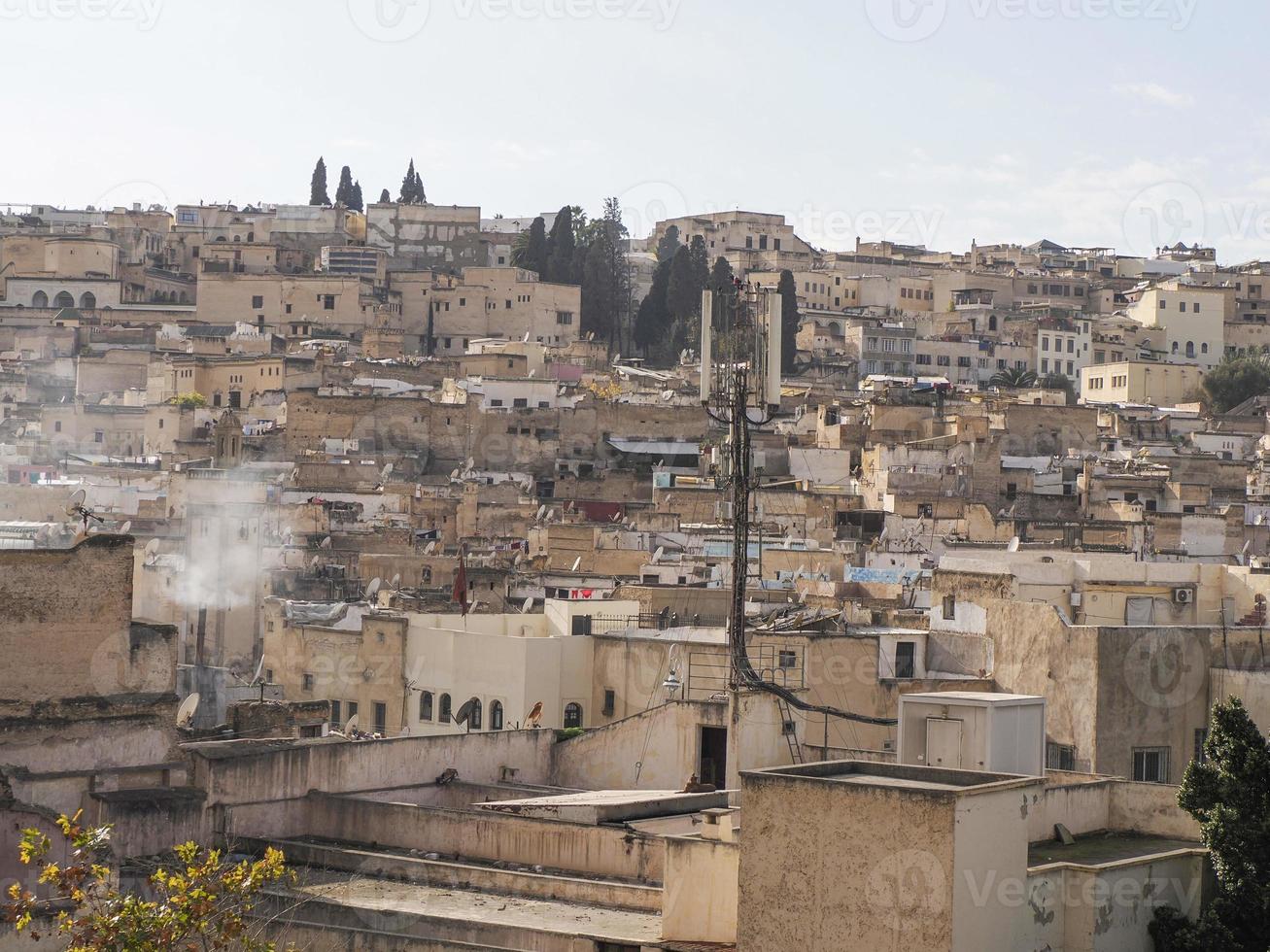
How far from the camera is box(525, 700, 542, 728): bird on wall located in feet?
64.0

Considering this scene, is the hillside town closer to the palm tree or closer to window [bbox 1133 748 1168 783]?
window [bbox 1133 748 1168 783]

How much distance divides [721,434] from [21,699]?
30.7 m

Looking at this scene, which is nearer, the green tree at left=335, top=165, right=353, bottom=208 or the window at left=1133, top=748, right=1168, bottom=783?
the window at left=1133, top=748, right=1168, bottom=783

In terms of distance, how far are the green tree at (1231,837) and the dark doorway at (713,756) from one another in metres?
5.18

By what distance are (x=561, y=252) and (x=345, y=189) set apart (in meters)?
A: 14.6

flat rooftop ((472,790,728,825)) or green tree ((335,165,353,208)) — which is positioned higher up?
green tree ((335,165,353,208))

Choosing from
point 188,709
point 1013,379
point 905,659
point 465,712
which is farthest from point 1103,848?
point 1013,379

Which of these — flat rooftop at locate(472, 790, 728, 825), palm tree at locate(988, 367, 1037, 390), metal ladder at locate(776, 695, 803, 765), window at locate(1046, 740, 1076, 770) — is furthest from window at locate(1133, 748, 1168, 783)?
palm tree at locate(988, 367, 1037, 390)

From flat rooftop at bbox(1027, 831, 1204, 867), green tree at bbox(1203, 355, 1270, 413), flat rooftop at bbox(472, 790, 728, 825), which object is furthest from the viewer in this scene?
green tree at bbox(1203, 355, 1270, 413)

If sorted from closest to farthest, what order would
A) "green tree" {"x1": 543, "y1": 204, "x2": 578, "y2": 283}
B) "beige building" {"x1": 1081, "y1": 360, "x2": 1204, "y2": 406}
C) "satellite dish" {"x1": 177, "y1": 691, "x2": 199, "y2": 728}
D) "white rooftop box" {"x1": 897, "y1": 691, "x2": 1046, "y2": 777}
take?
"white rooftop box" {"x1": 897, "y1": 691, "x2": 1046, "y2": 777}
"satellite dish" {"x1": 177, "y1": 691, "x2": 199, "y2": 728}
"beige building" {"x1": 1081, "y1": 360, "x2": 1204, "y2": 406}
"green tree" {"x1": 543, "y1": 204, "x2": 578, "y2": 283}

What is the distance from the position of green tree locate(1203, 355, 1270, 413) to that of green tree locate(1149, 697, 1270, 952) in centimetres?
4406

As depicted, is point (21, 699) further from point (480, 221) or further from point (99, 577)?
point (480, 221)

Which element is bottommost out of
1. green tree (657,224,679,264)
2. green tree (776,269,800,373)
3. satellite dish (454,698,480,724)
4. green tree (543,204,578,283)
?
satellite dish (454,698,480,724)

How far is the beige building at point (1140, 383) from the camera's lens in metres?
54.4
